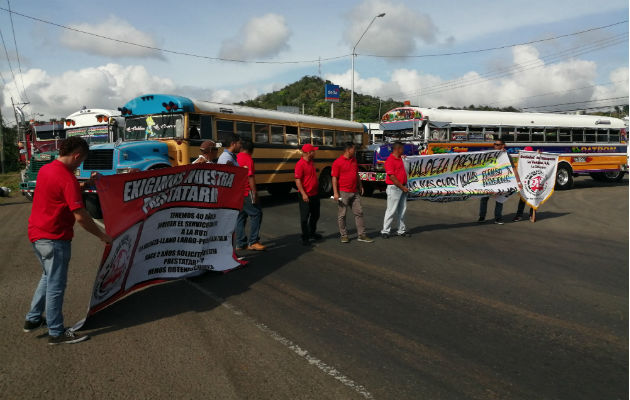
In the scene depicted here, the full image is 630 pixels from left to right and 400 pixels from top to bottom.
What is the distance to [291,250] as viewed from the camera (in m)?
7.32

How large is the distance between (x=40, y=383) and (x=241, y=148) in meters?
4.77

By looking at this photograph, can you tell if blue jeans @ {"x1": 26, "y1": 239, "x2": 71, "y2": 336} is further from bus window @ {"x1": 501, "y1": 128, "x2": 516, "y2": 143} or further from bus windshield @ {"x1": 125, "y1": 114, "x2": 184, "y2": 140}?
bus window @ {"x1": 501, "y1": 128, "x2": 516, "y2": 143}

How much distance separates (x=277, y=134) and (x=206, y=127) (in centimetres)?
275

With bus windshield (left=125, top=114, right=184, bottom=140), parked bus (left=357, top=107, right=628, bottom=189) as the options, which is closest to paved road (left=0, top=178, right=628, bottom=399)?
bus windshield (left=125, top=114, right=184, bottom=140)

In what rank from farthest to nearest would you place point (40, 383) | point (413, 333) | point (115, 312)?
point (115, 312), point (413, 333), point (40, 383)

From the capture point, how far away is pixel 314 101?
10444 centimetres

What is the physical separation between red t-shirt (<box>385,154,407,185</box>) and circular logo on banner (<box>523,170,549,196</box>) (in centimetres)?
372

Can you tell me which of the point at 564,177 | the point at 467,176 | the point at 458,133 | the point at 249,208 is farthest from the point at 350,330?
the point at 564,177

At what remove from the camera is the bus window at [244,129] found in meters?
12.4

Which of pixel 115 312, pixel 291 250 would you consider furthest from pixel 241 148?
pixel 115 312

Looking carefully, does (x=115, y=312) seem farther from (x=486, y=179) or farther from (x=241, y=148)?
(x=486, y=179)

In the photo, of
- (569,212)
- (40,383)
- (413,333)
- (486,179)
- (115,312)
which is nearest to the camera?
(40,383)

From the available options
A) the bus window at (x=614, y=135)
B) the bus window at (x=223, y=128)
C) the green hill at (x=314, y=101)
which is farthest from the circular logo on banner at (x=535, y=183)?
the green hill at (x=314, y=101)

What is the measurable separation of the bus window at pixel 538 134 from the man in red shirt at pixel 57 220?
1806 centimetres
